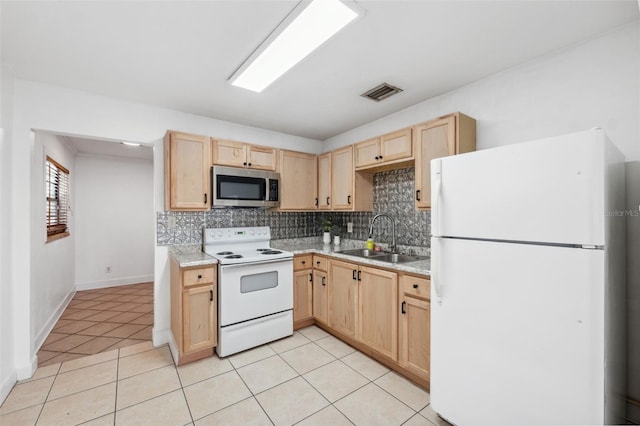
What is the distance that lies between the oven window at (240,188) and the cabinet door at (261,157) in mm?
172

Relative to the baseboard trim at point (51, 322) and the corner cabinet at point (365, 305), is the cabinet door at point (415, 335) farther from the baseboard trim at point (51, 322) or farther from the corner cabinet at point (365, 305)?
the baseboard trim at point (51, 322)

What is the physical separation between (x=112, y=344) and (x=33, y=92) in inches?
92.9

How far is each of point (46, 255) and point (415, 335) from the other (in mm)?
3916

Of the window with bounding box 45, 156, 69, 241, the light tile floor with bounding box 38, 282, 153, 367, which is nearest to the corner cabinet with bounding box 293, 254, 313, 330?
the light tile floor with bounding box 38, 282, 153, 367

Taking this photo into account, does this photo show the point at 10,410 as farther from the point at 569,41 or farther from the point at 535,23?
the point at 569,41

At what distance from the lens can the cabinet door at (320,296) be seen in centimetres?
302

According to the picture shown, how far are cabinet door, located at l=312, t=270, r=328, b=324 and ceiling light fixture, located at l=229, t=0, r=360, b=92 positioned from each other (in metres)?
1.98

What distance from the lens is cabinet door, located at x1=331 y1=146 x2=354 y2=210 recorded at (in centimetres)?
319

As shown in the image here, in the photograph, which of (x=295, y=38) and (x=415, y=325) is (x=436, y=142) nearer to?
(x=295, y=38)

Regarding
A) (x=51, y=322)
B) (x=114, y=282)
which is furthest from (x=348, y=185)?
(x=114, y=282)

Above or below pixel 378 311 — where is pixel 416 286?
above

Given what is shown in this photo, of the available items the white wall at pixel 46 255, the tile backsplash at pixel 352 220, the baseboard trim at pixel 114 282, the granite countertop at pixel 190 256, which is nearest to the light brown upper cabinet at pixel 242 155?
the tile backsplash at pixel 352 220

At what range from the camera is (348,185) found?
322cm

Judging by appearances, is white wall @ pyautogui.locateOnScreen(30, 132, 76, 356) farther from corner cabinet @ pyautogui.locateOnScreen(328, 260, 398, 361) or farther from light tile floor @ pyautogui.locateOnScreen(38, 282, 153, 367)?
corner cabinet @ pyautogui.locateOnScreen(328, 260, 398, 361)
